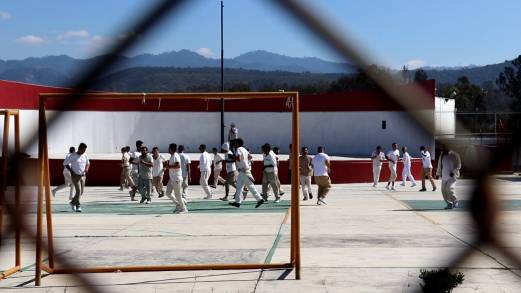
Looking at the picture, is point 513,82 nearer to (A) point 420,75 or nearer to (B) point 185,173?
(A) point 420,75

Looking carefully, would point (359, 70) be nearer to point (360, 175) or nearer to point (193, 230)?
point (193, 230)

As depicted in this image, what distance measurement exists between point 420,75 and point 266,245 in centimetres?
915

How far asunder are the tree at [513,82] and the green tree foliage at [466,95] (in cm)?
7

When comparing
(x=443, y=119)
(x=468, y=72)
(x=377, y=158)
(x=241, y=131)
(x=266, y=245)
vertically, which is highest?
(x=468, y=72)

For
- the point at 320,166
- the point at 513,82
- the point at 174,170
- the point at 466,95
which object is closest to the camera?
the point at 513,82

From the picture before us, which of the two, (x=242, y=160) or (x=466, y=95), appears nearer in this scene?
(x=466, y=95)

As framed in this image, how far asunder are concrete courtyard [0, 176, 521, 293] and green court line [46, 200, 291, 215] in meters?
0.02

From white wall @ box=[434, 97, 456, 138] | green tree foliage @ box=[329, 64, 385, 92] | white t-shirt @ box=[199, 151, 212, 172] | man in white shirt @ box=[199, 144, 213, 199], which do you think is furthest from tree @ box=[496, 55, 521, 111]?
white t-shirt @ box=[199, 151, 212, 172]

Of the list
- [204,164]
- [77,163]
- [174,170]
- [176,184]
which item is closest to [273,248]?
[176,184]

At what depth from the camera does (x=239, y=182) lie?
16.4 m

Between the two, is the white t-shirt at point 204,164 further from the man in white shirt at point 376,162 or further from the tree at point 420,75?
the tree at point 420,75

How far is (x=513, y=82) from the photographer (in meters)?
1.43

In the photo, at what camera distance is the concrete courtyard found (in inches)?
287

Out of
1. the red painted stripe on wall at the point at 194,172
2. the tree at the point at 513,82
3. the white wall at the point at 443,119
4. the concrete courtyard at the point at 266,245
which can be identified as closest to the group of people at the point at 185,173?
the concrete courtyard at the point at 266,245
